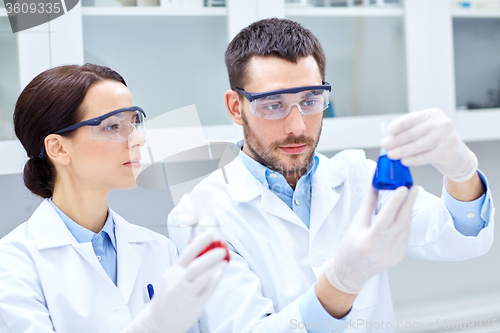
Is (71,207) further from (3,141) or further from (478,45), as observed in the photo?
(478,45)

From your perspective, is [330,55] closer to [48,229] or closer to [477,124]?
[477,124]

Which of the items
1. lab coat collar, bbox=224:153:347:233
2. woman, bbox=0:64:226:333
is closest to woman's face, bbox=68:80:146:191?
woman, bbox=0:64:226:333

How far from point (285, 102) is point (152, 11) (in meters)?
0.79

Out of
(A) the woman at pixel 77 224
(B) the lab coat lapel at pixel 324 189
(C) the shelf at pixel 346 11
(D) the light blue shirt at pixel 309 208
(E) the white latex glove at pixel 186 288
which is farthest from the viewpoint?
(C) the shelf at pixel 346 11

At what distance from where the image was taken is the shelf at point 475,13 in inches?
74.2

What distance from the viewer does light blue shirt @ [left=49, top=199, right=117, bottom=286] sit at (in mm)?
1158

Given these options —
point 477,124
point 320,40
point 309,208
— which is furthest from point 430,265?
point 320,40

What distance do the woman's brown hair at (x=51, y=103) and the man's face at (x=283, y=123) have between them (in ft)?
1.48

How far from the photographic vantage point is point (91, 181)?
115 cm

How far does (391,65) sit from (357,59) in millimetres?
161

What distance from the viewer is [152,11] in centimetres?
161

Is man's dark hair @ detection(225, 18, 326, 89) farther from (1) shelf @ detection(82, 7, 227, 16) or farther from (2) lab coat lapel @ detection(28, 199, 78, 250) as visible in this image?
(2) lab coat lapel @ detection(28, 199, 78, 250)

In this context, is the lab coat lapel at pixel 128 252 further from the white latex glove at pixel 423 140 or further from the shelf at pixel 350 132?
the white latex glove at pixel 423 140

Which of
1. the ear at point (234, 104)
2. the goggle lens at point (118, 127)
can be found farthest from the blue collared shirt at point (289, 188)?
the goggle lens at point (118, 127)
